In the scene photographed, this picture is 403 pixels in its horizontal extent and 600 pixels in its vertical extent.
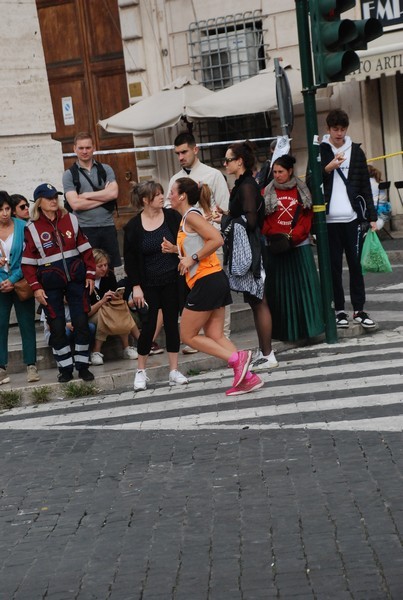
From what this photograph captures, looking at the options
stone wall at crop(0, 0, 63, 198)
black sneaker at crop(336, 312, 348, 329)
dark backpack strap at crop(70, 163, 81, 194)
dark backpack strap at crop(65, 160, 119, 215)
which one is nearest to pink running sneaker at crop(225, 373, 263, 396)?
black sneaker at crop(336, 312, 348, 329)

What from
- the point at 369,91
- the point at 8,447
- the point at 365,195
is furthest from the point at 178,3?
the point at 8,447

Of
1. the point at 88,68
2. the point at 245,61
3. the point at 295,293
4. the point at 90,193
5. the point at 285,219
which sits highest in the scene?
the point at 88,68

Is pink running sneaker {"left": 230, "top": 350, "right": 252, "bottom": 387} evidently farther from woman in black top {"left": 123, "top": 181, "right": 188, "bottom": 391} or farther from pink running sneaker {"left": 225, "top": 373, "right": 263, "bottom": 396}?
woman in black top {"left": 123, "top": 181, "right": 188, "bottom": 391}

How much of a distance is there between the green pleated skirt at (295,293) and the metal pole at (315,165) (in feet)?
0.27

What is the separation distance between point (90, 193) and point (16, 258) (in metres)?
1.03

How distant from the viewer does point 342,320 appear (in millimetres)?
12992

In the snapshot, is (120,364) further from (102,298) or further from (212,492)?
(212,492)

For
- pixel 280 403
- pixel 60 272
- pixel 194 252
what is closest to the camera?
pixel 280 403

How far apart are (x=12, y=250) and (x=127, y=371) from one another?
4.91 feet

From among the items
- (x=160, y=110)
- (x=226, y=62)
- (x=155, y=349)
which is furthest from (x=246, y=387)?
(x=226, y=62)

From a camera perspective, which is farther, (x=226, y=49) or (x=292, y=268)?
(x=226, y=49)

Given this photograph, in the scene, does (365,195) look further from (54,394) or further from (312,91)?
(54,394)

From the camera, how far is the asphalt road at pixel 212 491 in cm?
603

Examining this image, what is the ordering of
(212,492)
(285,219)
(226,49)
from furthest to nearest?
1. (226,49)
2. (285,219)
3. (212,492)
